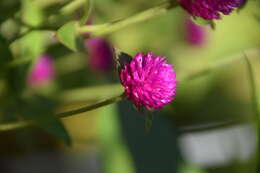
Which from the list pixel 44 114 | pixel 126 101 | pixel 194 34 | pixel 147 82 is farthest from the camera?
pixel 194 34

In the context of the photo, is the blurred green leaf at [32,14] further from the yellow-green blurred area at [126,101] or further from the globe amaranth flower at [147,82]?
the globe amaranth flower at [147,82]

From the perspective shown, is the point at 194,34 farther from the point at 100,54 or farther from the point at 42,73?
the point at 42,73

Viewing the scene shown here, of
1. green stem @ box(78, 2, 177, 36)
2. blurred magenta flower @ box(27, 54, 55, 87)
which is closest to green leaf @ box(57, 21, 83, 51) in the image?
green stem @ box(78, 2, 177, 36)

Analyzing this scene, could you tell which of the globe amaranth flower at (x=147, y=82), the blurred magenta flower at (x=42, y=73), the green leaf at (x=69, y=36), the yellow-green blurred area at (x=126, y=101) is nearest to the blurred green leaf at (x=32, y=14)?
the yellow-green blurred area at (x=126, y=101)

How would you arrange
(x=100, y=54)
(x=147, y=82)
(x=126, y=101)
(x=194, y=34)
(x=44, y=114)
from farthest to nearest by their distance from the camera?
(x=194, y=34) → (x=100, y=54) → (x=126, y=101) → (x=44, y=114) → (x=147, y=82)

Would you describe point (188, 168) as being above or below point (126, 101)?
below

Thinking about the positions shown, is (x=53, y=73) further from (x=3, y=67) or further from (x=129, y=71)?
(x=129, y=71)

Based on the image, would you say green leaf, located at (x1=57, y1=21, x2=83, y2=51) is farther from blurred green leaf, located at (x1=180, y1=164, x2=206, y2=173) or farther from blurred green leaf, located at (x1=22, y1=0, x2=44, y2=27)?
blurred green leaf, located at (x1=180, y1=164, x2=206, y2=173)

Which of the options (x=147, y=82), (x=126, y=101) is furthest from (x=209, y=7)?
(x=126, y=101)
